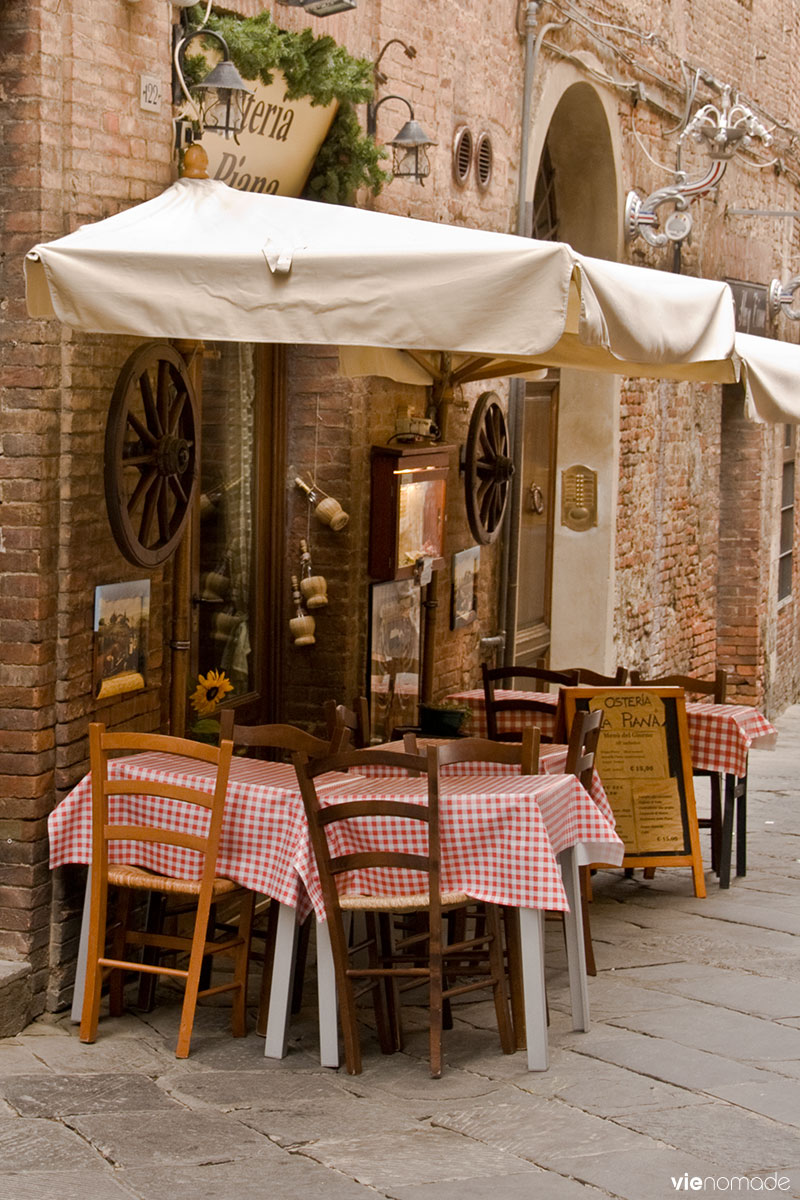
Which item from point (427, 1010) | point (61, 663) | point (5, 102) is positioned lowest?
point (427, 1010)

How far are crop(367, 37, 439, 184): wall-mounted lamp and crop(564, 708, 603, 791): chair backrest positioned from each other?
2573 mm

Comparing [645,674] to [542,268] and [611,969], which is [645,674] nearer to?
[611,969]

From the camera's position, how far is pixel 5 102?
498 cm

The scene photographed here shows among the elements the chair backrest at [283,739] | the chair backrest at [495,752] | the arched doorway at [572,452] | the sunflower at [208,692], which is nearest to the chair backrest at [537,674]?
the sunflower at [208,692]

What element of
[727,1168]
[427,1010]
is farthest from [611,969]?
[727,1168]

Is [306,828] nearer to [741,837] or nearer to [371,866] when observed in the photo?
[371,866]

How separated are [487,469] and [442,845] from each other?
3928mm

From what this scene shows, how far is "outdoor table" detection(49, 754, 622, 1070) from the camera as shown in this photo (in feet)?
15.9

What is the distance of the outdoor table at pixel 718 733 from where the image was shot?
7.28m

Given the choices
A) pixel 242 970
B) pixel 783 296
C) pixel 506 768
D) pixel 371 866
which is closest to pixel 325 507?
pixel 506 768

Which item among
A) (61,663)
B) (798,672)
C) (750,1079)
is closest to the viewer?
(750,1079)

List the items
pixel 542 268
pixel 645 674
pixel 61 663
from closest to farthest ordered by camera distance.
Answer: pixel 542 268
pixel 61 663
pixel 645 674

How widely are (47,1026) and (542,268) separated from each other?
275 cm

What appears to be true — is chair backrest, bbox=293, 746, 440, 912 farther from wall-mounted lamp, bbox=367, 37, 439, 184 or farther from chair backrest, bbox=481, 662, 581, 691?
wall-mounted lamp, bbox=367, 37, 439, 184
